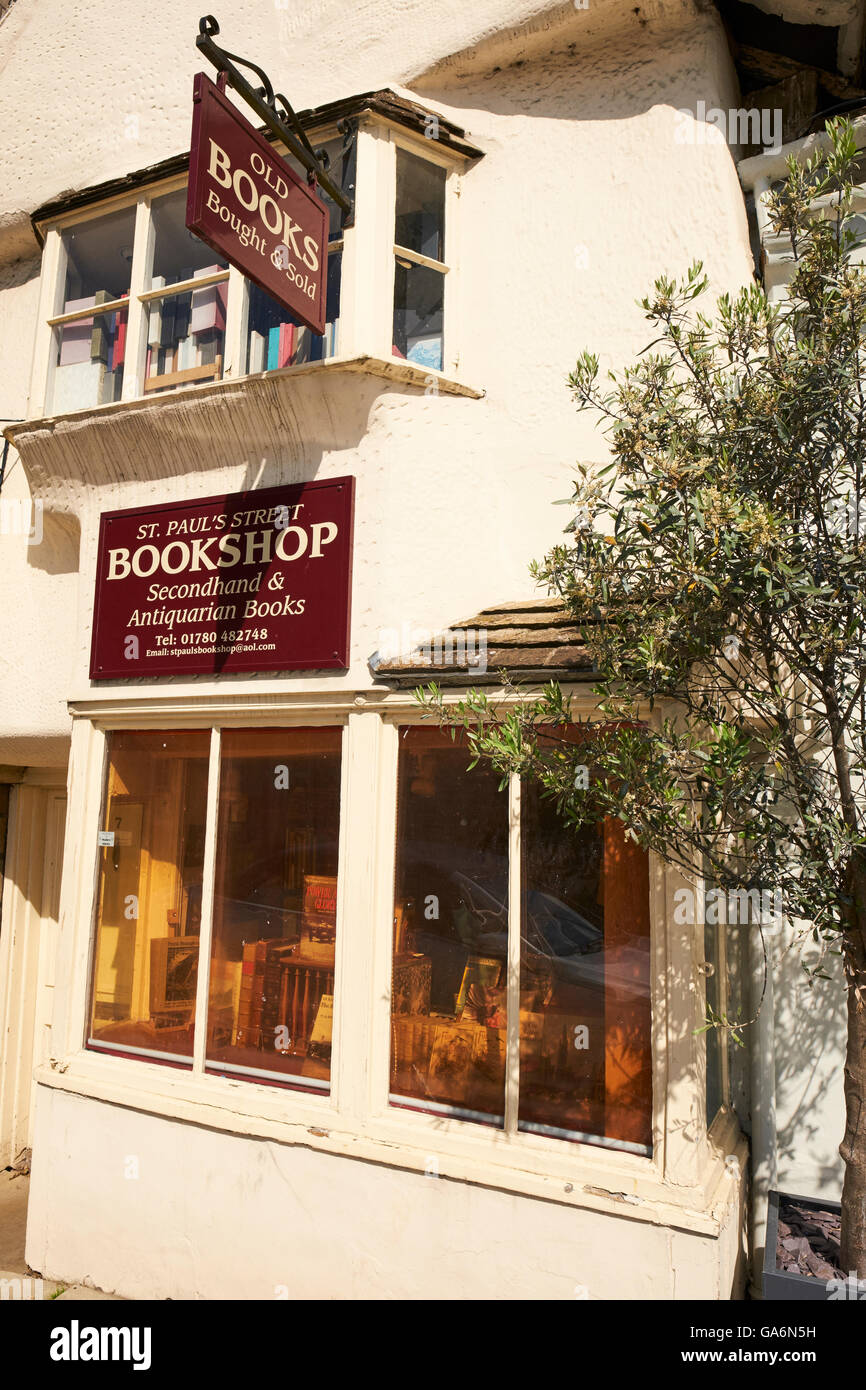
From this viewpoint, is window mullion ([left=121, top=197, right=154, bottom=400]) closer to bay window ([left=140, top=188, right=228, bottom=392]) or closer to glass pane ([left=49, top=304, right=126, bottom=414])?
bay window ([left=140, top=188, right=228, bottom=392])

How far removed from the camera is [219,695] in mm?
5465

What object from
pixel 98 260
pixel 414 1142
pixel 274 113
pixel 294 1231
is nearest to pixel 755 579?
pixel 414 1142

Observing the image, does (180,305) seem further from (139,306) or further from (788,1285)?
(788,1285)

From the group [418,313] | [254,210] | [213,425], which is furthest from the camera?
[418,313]

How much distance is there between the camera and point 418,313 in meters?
5.76

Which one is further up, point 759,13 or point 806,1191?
point 759,13

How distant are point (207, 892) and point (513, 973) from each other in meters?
2.04

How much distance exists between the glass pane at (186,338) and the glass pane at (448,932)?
3.03 meters

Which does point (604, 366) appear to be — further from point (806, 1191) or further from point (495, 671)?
point (806, 1191)

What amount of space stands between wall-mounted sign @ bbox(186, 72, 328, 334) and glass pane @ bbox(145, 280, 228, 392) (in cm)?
121

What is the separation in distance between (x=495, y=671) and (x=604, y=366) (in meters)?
2.26

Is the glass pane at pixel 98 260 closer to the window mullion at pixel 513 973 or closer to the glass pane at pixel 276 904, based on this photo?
the glass pane at pixel 276 904

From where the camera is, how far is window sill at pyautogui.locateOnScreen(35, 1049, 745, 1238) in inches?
158

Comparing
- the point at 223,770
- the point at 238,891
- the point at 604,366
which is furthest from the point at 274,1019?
the point at 604,366
